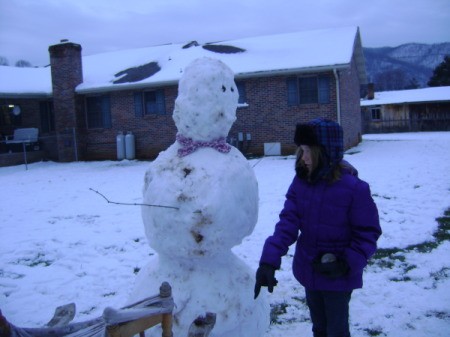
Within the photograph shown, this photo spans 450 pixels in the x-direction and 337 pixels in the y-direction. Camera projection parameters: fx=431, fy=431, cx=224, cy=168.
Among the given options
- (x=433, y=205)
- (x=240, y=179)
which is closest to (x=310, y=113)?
(x=433, y=205)

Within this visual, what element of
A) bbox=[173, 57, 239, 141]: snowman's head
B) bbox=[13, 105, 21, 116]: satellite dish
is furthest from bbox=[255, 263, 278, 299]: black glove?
bbox=[13, 105, 21, 116]: satellite dish

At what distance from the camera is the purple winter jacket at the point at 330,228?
2.42 metres

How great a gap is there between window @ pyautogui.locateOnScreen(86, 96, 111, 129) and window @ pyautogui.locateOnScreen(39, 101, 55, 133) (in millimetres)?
2717

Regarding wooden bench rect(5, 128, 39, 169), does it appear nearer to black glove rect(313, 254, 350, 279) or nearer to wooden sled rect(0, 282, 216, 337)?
wooden sled rect(0, 282, 216, 337)

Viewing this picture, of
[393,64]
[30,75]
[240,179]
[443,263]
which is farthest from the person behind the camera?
[393,64]

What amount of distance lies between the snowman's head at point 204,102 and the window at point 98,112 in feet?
52.1

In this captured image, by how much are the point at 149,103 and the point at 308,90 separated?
6.40 metres

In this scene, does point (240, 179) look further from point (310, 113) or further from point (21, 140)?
point (21, 140)

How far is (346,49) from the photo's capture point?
614 inches

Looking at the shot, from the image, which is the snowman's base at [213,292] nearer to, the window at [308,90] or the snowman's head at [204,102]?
the snowman's head at [204,102]

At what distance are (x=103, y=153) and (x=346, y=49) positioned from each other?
10602mm

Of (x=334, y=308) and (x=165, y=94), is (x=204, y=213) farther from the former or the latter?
(x=165, y=94)

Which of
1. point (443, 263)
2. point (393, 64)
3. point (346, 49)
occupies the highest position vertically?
point (393, 64)

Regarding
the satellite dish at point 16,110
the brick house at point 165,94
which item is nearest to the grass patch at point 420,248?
the brick house at point 165,94
